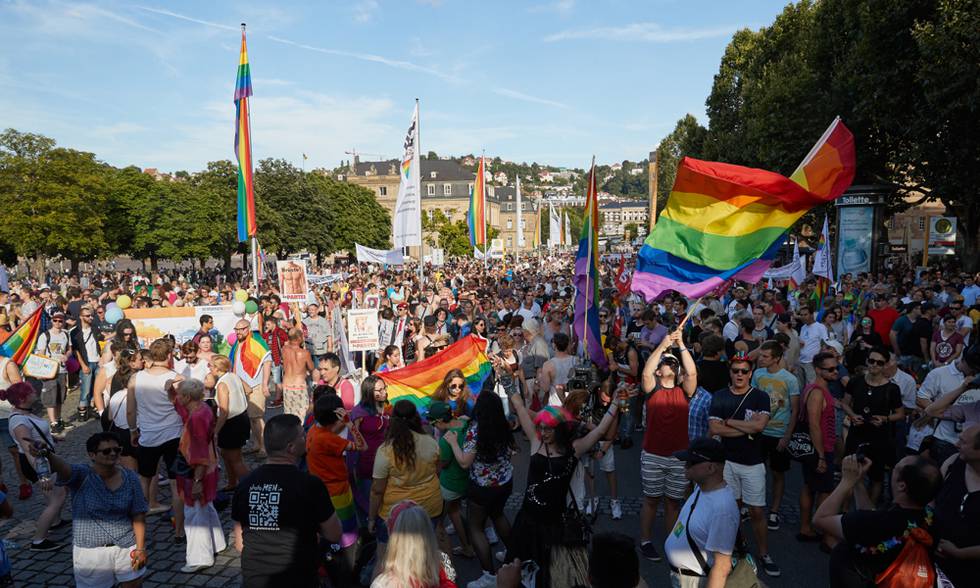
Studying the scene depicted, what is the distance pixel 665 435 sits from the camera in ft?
17.7

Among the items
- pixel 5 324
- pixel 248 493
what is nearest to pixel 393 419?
pixel 248 493

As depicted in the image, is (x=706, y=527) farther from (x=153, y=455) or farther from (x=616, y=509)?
(x=153, y=455)

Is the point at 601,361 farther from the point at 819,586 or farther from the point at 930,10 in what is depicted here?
the point at 930,10

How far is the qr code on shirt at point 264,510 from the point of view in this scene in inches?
136

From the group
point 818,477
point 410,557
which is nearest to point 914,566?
point 410,557

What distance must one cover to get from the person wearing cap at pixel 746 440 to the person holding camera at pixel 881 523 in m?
2.01

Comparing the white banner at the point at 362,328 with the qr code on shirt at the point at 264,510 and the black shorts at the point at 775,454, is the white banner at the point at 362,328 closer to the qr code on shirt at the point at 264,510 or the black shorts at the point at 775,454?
the black shorts at the point at 775,454

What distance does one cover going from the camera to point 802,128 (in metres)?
27.3

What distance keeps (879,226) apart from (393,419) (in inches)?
989

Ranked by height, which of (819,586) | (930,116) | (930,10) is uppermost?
(930,10)

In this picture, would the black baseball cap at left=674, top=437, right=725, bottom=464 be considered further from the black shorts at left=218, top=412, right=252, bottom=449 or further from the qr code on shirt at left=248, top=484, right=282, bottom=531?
the black shorts at left=218, top=412, right=252, bottom=449

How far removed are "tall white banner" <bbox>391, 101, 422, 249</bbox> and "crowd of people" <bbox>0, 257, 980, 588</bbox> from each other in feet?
23.1

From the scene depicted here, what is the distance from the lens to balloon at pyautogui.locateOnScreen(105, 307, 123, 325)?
11.0 m

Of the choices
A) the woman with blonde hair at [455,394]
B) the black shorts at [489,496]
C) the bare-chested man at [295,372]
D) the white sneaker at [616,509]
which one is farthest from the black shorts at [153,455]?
the white sneaker at [616,509]
